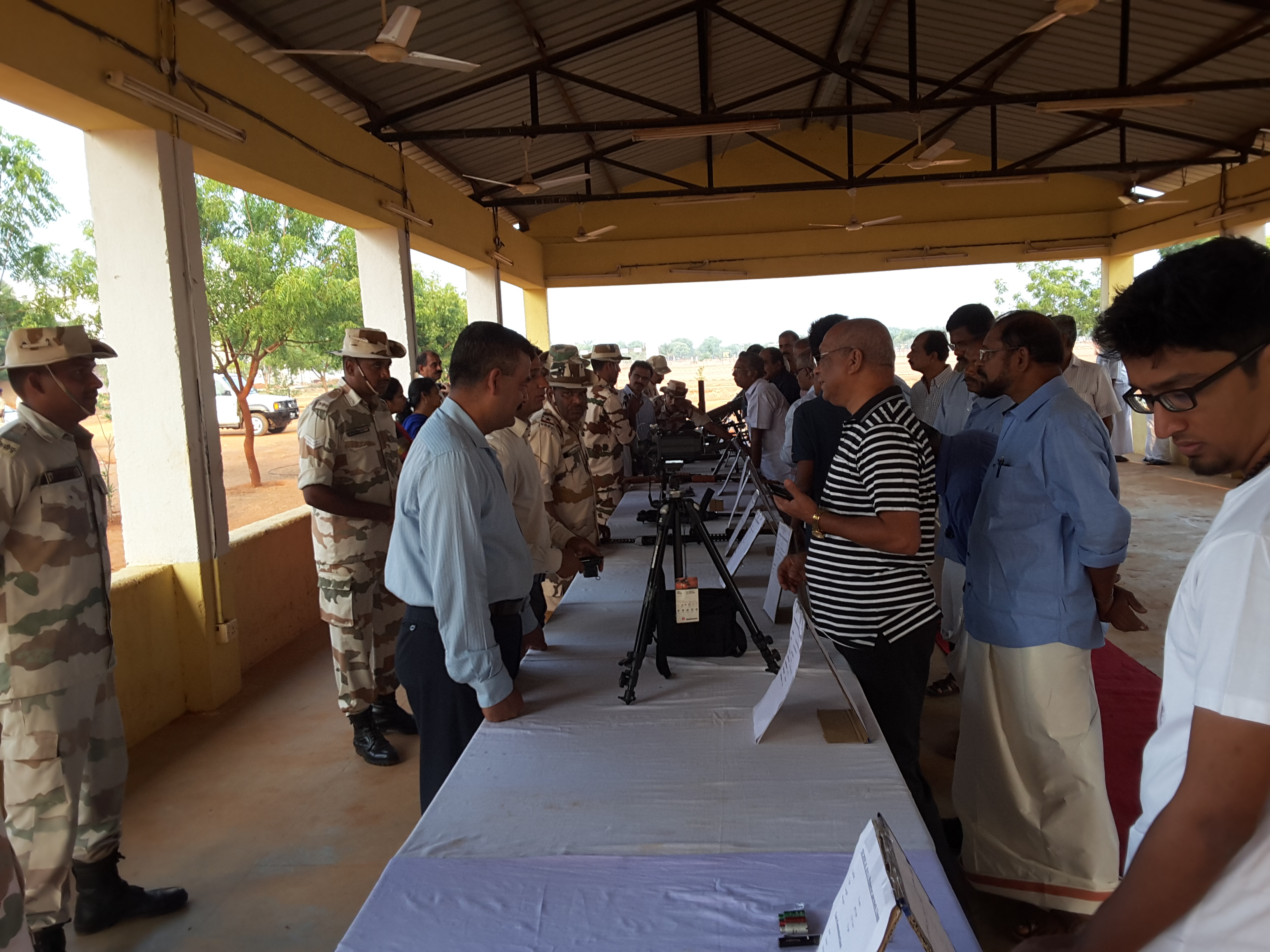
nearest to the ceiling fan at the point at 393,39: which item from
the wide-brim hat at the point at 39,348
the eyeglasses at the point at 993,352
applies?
the wide-brim hat at the point at 39,348

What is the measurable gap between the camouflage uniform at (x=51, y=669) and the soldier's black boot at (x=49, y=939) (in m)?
0.02

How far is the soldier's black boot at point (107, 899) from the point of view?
7.89 ft

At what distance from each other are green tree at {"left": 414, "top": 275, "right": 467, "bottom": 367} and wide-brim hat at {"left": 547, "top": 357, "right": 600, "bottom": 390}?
16.0 meters

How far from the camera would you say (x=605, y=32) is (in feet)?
24.2

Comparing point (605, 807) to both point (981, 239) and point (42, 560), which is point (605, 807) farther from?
point (981, 239)

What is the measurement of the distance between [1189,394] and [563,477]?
3528 millimetres

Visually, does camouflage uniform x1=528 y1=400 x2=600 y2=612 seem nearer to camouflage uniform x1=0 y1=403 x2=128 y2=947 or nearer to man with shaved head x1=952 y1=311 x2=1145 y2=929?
camouflage uniform x1=0 y1=403 x2=128 y2=947

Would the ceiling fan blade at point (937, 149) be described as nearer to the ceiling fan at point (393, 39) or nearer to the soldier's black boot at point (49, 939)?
the ceiling fan at point (393, 39)

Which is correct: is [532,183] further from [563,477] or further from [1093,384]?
[1093,384]

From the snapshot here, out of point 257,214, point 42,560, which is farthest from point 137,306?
point 257,214

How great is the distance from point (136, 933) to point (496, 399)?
186cm

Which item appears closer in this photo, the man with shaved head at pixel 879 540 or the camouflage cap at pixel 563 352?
the man with shaved head at pixel 879 540

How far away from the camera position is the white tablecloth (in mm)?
1297

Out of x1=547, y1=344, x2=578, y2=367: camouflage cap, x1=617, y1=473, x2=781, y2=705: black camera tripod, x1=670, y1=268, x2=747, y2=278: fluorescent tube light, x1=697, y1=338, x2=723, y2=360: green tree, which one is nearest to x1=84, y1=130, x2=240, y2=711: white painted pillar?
x1=617, y1=473, x2=781, y2=705: black camera tripod
